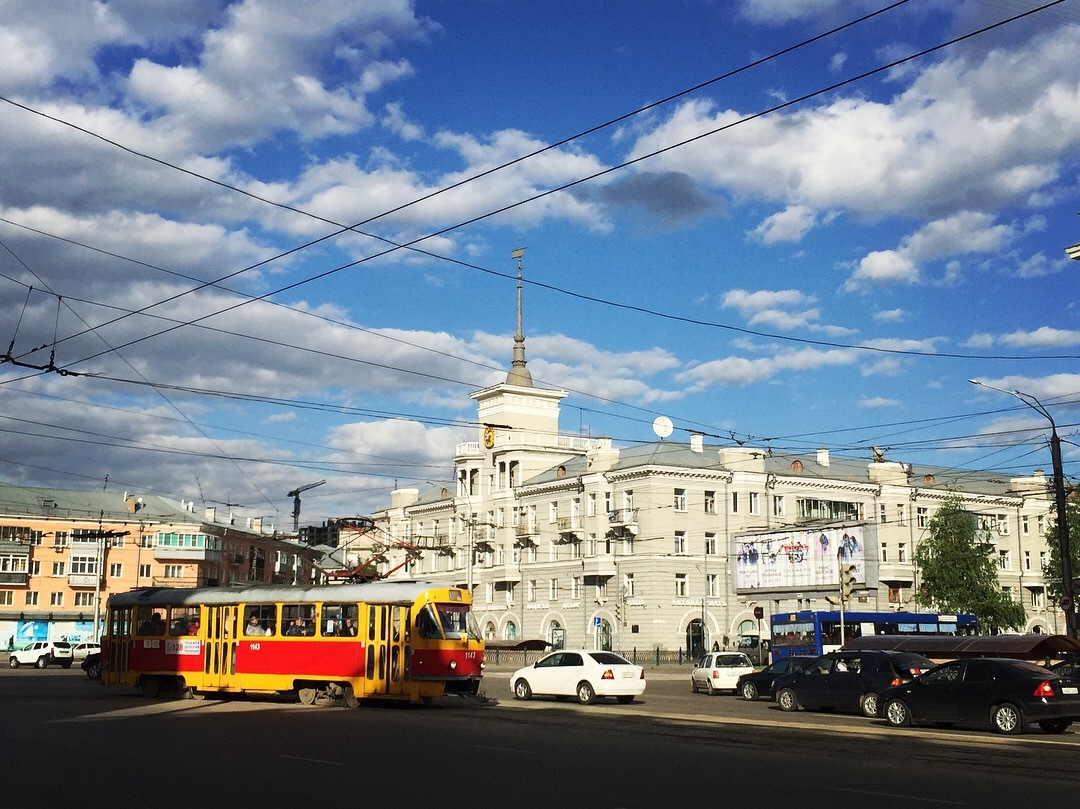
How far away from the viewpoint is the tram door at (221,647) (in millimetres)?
31141

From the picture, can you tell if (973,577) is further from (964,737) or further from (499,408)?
(964,737)

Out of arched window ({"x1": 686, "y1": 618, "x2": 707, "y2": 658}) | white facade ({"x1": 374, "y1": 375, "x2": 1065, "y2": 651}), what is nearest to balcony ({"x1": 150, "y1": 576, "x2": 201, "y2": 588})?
white facade ({"x1": 374, "y1": 375, "x2": 1065, "y2": 651})

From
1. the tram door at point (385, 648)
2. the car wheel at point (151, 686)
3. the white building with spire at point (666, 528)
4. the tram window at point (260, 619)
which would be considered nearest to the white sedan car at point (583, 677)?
the tram door at point (385, 648)

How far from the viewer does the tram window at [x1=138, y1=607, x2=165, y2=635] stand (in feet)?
109

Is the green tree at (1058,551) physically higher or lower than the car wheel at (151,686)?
higher

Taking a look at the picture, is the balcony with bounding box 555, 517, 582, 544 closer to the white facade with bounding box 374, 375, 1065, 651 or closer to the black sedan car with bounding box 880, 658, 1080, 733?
the white facade with bounding box 374, 375, 1065, 651

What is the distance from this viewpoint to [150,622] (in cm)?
3344

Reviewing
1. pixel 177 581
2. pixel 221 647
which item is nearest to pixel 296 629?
pixel 221 647

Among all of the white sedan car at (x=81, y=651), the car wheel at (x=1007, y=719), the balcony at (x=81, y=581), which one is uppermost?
the balcony at (x=81, y=581)

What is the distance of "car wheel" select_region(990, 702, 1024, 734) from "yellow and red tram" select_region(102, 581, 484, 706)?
1208 centimetres

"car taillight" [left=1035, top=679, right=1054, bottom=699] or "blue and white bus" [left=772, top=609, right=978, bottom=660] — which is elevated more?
"blue and white bus" [left=772, top=609, right=978, bottom=660]

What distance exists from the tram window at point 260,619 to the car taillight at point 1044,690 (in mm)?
17852

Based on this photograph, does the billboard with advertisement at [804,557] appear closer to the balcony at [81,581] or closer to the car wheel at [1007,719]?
the car wheel at [1007,719]

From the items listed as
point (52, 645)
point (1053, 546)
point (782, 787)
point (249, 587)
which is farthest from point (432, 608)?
point (1053, 546)
